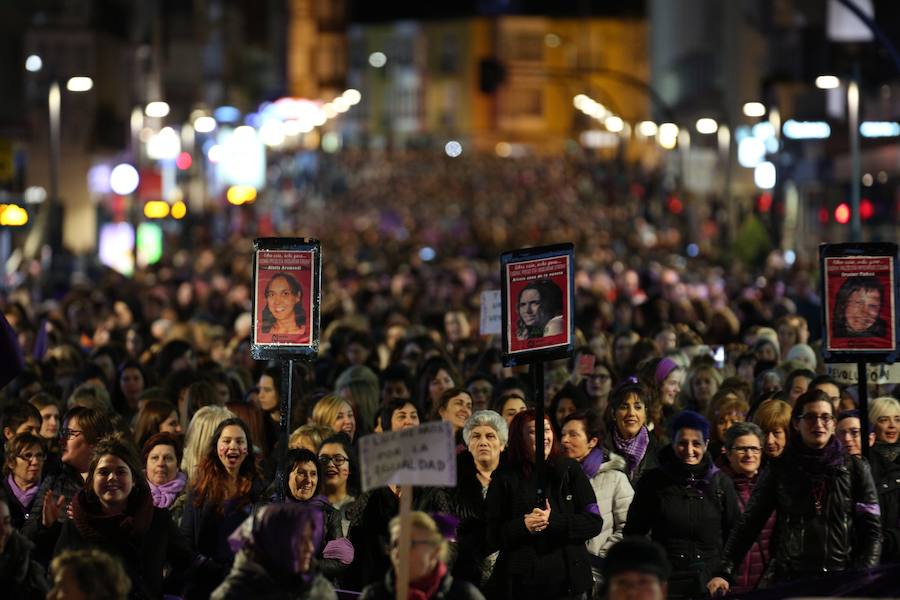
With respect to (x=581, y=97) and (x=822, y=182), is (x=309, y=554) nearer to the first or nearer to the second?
(x=822, y=182)

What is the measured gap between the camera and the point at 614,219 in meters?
57.2

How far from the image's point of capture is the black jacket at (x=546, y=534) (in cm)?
929

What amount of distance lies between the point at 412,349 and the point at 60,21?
37839 mm

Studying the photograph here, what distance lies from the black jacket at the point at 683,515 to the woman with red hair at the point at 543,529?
261 millimetres

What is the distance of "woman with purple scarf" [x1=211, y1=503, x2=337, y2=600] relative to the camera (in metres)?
7.03

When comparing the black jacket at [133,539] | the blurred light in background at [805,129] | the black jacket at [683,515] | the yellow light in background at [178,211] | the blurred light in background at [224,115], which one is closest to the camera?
the black jacket at [133,539]

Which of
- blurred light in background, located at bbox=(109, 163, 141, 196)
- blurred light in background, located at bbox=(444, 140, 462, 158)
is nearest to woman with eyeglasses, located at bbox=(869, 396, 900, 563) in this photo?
blurred light in background, located at bbox=(109, 163, 141, 196)

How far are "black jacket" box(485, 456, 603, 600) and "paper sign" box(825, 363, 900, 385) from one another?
9.90 feet

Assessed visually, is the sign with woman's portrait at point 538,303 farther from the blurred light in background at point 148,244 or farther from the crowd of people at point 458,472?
the blurred light in background at point 148,244

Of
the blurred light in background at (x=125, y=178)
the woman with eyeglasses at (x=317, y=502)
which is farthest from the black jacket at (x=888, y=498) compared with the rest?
the blurred light in background at (x=125, y=178)

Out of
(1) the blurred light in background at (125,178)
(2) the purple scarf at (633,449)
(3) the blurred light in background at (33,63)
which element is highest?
(3) the blurred light in background at (33,63)

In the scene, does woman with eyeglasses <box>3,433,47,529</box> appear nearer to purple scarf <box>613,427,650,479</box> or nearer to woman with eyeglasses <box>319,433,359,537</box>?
woman with eyeglasses <box>319,433,359,537</box>

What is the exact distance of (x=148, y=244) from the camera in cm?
4069

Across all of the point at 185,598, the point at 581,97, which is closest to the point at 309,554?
the point at 185,598
